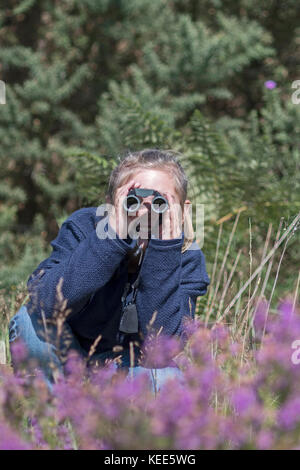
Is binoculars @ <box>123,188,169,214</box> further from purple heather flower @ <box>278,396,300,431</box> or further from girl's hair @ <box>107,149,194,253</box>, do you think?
purple heather flower @ <box>278,396,300,431</box>

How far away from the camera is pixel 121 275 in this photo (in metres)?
1.81

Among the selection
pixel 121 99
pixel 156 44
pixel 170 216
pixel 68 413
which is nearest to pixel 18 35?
pixel 156 44

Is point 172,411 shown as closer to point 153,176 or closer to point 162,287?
point 162,287

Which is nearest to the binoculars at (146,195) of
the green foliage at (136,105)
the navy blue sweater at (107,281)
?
the navy blue sweater at (107,281)

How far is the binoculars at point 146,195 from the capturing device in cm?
164

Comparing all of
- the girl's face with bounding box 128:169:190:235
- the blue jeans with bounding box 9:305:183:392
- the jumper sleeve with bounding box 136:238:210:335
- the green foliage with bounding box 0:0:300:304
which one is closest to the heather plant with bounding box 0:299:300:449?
the blue jeans with bounding box 9:305:183:392

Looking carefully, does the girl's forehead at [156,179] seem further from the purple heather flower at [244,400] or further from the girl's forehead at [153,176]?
the purple heather flower at [244,400]

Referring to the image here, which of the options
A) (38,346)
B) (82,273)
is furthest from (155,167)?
(38,346)

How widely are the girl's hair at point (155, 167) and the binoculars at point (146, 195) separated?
18cm

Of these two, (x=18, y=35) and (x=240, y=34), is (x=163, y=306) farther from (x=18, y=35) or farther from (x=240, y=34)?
(x=18, y=35)

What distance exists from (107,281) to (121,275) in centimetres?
24

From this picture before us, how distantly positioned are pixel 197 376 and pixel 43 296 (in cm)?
72

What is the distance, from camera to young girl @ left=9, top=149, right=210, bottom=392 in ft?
5.08

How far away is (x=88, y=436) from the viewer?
37.4 inches
